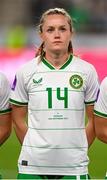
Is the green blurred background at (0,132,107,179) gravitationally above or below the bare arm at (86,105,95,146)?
below

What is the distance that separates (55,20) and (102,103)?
76 cm

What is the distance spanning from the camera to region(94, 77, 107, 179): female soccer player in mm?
5043

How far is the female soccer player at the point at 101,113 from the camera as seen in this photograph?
5.04m

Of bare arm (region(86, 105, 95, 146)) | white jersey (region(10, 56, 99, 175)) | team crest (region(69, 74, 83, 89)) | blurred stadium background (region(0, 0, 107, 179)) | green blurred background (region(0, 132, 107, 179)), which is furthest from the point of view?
blurred stadium background (region(0, 0, 107, 179))

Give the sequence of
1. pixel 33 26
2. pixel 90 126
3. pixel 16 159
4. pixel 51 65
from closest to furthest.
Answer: pixel 51 65 < pixel 90 126 < pixel 16 159 < pixel 33 26

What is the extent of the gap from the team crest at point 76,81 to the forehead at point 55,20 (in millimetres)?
424

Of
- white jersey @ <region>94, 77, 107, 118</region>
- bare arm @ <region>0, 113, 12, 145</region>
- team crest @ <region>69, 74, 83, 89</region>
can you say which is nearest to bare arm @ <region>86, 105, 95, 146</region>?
white jersey @ <region>94, 77, 107, 118</region>

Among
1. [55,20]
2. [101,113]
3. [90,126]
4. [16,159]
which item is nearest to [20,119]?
[90,126]

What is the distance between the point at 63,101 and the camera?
5023mm

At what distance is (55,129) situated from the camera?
497 cm

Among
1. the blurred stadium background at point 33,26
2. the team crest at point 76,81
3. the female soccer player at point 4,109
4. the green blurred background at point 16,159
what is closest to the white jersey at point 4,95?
the female soccer player at point 4,109

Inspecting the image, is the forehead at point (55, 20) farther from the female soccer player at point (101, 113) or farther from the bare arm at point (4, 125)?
the bare arm at point (4, 125)

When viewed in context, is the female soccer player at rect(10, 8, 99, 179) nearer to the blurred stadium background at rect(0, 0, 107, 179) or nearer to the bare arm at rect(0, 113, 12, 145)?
the bare arm at rect(0, 113, 12, 145)

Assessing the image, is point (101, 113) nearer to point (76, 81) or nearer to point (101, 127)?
point (101, 127)
